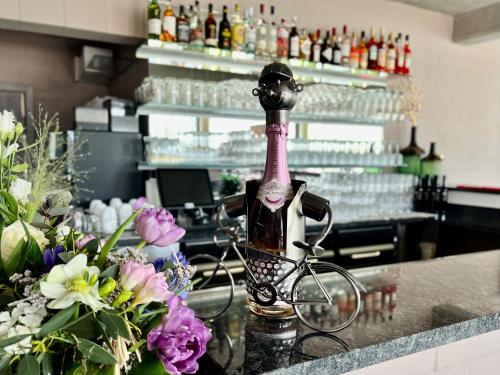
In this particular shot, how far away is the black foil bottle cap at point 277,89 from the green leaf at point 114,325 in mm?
566

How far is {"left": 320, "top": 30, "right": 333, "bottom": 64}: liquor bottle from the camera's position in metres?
3.69

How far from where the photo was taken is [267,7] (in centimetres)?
364

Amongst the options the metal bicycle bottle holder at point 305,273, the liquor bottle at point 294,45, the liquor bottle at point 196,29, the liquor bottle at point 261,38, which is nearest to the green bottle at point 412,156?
the liquor bottle at point 294,45

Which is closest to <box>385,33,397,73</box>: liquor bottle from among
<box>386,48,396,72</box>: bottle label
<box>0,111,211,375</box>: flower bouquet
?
<box>386,48,396,72</box>: bottle label

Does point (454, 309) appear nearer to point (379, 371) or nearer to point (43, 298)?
point (379, 371)

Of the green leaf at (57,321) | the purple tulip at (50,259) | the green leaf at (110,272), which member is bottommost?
the green leaf at (57,321)

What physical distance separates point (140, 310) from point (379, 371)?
0.57 m

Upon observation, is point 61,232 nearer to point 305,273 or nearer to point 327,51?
point 305,273

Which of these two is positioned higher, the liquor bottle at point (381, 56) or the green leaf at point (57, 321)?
the liquor bottle at point (381, 56)

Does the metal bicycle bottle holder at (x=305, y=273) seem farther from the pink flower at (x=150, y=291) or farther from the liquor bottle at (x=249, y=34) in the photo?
A: the liquor bottle at (x=249, y=34)

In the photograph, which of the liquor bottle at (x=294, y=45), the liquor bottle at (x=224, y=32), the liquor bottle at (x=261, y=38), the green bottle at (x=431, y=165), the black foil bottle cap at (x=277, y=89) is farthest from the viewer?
the green bottle at (x=431, y=165)

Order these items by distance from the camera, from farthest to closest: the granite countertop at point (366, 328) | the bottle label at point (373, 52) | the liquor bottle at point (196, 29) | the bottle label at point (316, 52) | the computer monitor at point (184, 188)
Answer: the bottle label at point (373, 52), the bottle label at point (316, 52), the liquor bottle at point (196, 29), the computer monitor at point (184, 188), the granite countertop at point (366, 328)

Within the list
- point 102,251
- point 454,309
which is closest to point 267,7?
point 454,309

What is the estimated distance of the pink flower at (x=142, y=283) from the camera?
1.64 ft
